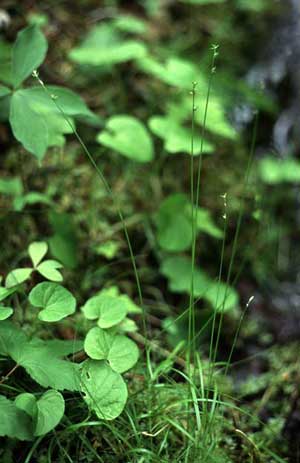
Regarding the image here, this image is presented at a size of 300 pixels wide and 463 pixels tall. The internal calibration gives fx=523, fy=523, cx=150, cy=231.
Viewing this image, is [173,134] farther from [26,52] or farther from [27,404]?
[27,404]

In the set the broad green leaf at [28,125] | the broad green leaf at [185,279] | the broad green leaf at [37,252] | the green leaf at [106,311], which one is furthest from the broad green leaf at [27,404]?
the broad green leaf at [185,279]

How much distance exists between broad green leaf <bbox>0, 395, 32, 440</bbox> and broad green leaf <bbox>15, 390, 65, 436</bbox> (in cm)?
1

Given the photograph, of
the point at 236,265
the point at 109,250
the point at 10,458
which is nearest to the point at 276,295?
the point at 236,265

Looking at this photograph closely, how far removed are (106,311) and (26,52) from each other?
0.83m

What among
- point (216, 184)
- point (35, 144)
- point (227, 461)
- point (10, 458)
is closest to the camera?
point (10, 458)

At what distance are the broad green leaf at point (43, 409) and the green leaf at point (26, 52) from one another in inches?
36.2

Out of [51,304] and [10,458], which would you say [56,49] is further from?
[10,458]

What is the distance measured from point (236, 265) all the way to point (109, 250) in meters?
0.63

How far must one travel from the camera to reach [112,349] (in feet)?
4.32

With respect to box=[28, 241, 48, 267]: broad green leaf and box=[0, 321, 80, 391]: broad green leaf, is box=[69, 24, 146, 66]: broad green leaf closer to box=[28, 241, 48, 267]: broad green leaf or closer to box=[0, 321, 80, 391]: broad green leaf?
box=[28, 241, 48, 267]: broad green leaf

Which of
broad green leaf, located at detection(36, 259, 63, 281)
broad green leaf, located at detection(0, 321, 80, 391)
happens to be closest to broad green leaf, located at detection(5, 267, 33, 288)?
broad green leaf, located at detection(36, 259, 63, 281)

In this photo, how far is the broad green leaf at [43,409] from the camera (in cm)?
115

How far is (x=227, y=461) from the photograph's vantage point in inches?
53.4

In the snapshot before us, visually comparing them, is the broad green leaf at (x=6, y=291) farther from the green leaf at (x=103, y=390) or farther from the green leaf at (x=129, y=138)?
the green leaf at (x=129, y=138)
